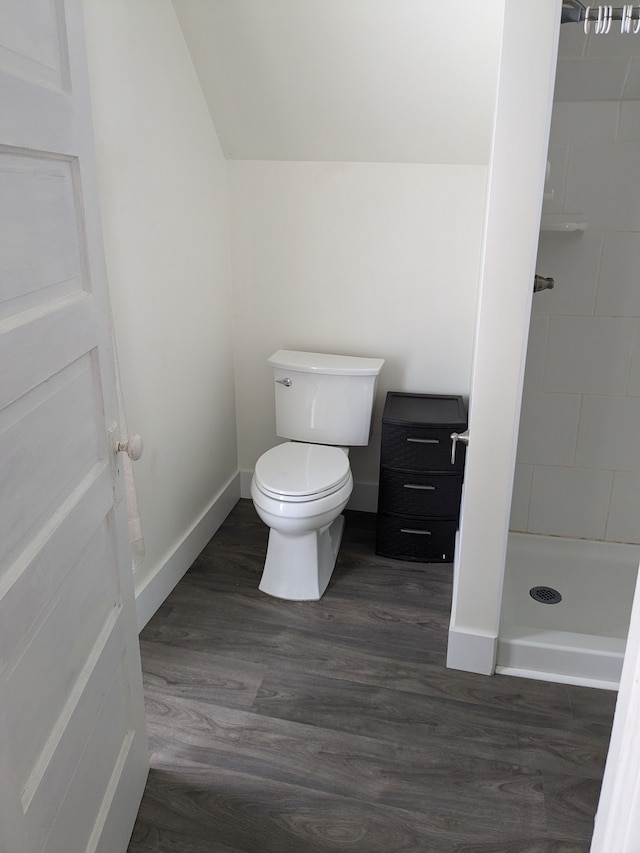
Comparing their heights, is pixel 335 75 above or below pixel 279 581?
above

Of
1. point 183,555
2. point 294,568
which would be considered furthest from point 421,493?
point 183,555

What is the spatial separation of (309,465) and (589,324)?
113 centimetres

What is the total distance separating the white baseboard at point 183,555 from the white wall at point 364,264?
61 cm

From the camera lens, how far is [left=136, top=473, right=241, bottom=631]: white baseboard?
7.44ft

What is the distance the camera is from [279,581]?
2467 millimetres

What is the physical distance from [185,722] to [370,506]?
56.7 inches

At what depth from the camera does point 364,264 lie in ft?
9.16

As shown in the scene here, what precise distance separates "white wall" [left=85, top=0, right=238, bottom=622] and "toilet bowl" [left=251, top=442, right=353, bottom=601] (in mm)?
347

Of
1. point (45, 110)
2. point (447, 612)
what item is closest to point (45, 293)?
point (45, 110)

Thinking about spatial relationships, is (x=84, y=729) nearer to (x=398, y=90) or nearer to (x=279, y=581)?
(x=279, y=581)

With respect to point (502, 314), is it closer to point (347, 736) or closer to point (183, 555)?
point (347, 736)

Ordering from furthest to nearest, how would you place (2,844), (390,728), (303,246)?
(303,246) < (390,728) < (2,844)

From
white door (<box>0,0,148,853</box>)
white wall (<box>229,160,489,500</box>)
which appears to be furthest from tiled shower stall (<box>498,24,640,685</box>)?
white door (<box>0,0,148,853</box>)

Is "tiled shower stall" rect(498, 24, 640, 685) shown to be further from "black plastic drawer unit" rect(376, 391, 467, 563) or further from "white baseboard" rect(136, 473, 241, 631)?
"white baseboard" rect(136, 473, 241, 631)
